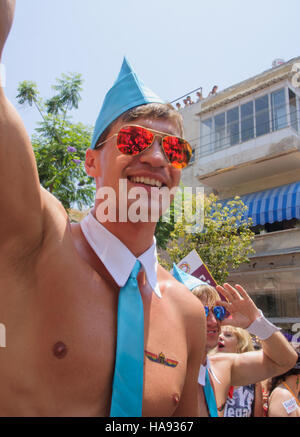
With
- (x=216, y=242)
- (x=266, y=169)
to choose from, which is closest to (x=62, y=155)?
(x=216, y=242)

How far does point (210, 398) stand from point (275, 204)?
12.9 m

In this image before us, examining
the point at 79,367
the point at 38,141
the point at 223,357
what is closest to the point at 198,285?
the point at 223,357

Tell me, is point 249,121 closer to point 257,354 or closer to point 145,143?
point 257,354

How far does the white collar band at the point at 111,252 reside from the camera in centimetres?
160

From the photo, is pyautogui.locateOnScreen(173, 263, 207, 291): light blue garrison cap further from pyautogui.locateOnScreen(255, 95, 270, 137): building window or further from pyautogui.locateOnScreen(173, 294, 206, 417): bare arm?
pyautogui.locateOnScreen(255, 95, 270, 137): building window

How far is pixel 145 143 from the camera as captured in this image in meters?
1.68

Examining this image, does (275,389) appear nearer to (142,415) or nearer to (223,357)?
(223,357)

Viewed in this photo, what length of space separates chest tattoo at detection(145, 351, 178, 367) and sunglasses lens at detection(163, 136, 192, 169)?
85 centimetres

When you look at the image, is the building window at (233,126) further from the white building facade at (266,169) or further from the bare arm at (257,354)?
the bare arm at (257,354)

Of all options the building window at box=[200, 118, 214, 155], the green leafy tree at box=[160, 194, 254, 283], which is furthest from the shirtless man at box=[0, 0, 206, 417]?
the building window at box=[200, 118, 214, 155]

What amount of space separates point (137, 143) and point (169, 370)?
3.21ft

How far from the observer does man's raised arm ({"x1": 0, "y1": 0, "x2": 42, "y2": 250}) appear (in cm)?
101

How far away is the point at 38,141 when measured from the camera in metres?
9.91

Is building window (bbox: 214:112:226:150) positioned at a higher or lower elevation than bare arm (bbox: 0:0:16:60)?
higher
